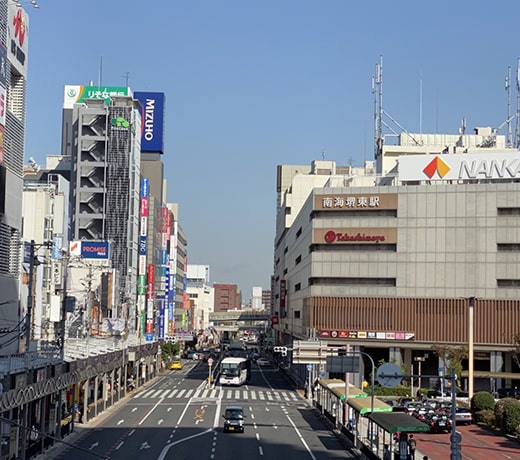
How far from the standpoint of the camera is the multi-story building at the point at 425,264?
105562 millimetres

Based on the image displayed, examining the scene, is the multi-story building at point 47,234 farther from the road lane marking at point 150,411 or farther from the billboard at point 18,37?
the billboard at point 18,37

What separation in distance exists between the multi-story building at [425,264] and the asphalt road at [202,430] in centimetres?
1707

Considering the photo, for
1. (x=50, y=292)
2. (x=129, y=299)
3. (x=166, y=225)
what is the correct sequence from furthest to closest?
1. (x=166, y=225)
2. (x=129, y=299)
3. (x=50, y=292)

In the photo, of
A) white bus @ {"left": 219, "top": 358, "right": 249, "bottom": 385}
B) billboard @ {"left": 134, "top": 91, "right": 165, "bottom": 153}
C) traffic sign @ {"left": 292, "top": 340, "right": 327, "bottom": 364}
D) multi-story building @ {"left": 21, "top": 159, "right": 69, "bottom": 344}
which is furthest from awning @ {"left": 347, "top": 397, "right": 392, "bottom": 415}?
billboard @ {"left": 134, "top": 91, "right": 165, "bottom": 153}

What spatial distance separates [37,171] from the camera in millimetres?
146375

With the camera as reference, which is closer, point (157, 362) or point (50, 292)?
point (50, 292)

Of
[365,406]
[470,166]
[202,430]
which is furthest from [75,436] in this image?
[470,166]

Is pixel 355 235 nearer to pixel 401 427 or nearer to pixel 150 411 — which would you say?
pixel 150 411

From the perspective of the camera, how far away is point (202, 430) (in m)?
61.4

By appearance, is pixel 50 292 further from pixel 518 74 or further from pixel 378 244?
pixel 518 74

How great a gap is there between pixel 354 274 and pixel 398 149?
4916 centimetres

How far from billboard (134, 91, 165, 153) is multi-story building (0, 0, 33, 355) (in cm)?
10924

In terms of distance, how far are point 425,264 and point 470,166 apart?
42.8ft

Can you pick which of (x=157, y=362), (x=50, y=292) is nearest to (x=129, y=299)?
(x=157, y=362)
